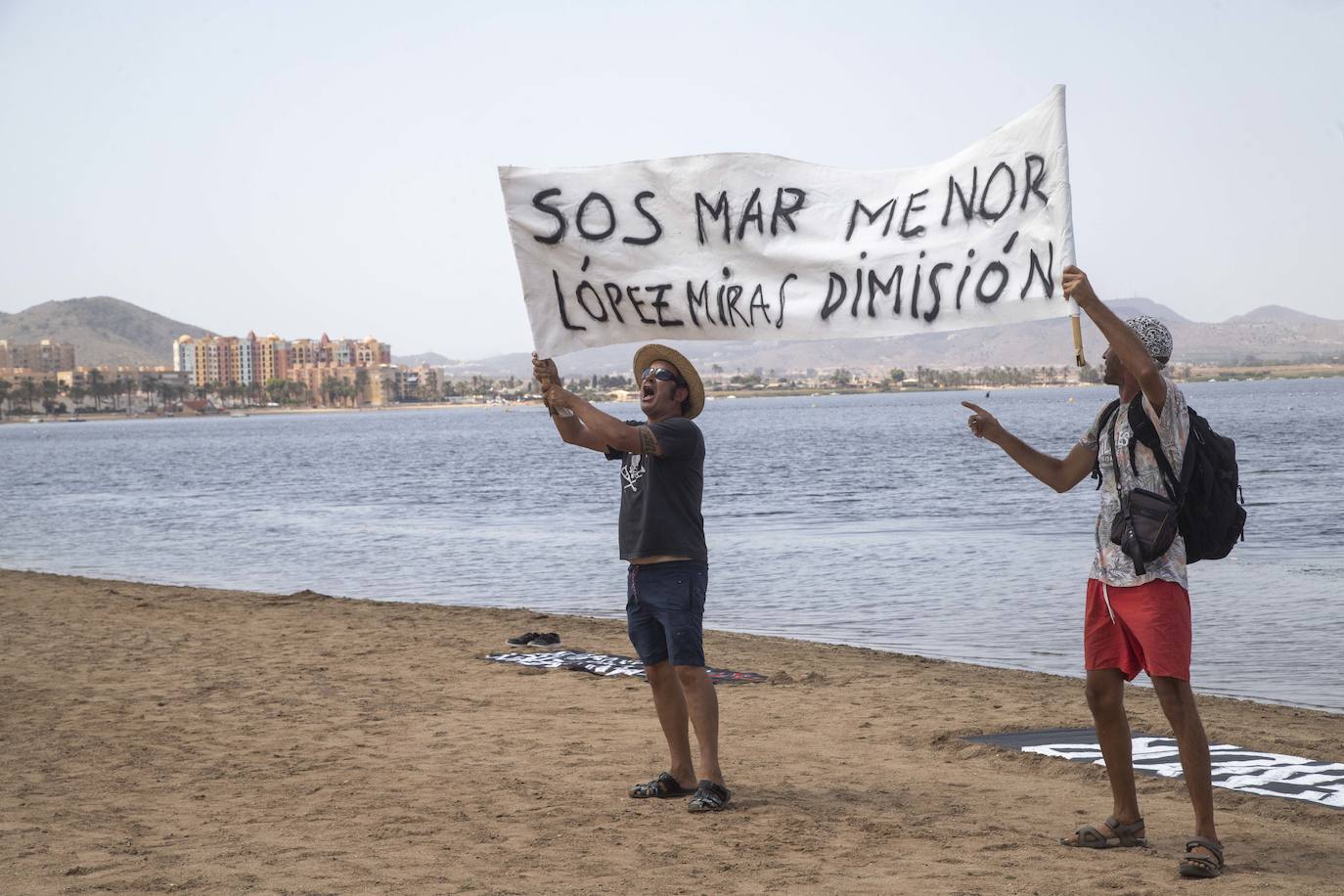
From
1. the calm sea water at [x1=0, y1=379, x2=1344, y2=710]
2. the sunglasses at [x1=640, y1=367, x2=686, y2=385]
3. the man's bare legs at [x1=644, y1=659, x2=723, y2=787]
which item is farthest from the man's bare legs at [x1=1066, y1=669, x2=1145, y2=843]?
the calm sea water at [x1=0, y1=379, x2=1344, y2=710]

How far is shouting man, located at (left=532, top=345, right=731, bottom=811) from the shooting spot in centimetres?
604

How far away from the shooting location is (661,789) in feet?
21.0

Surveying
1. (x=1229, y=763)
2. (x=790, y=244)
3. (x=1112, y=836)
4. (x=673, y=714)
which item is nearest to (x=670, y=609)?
(x=673, y=714)

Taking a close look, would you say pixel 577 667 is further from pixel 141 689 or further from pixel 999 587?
pixel 999 587

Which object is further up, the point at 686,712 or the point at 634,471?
the point at 634,471

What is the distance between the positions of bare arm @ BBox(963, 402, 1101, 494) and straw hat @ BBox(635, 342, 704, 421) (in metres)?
1.27

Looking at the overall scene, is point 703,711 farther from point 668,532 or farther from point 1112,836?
point 1112,836

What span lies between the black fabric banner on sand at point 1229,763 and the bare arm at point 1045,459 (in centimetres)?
143

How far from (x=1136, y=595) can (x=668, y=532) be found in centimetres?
199

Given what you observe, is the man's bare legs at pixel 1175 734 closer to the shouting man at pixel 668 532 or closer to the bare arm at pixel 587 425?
the shouting man at pixel 668 532

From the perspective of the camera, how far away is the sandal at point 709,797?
241 inches

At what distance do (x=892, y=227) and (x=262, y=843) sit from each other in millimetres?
3719

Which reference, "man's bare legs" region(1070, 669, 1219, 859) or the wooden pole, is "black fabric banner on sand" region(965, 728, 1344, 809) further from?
the wooden pole

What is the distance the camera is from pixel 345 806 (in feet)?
20.9
